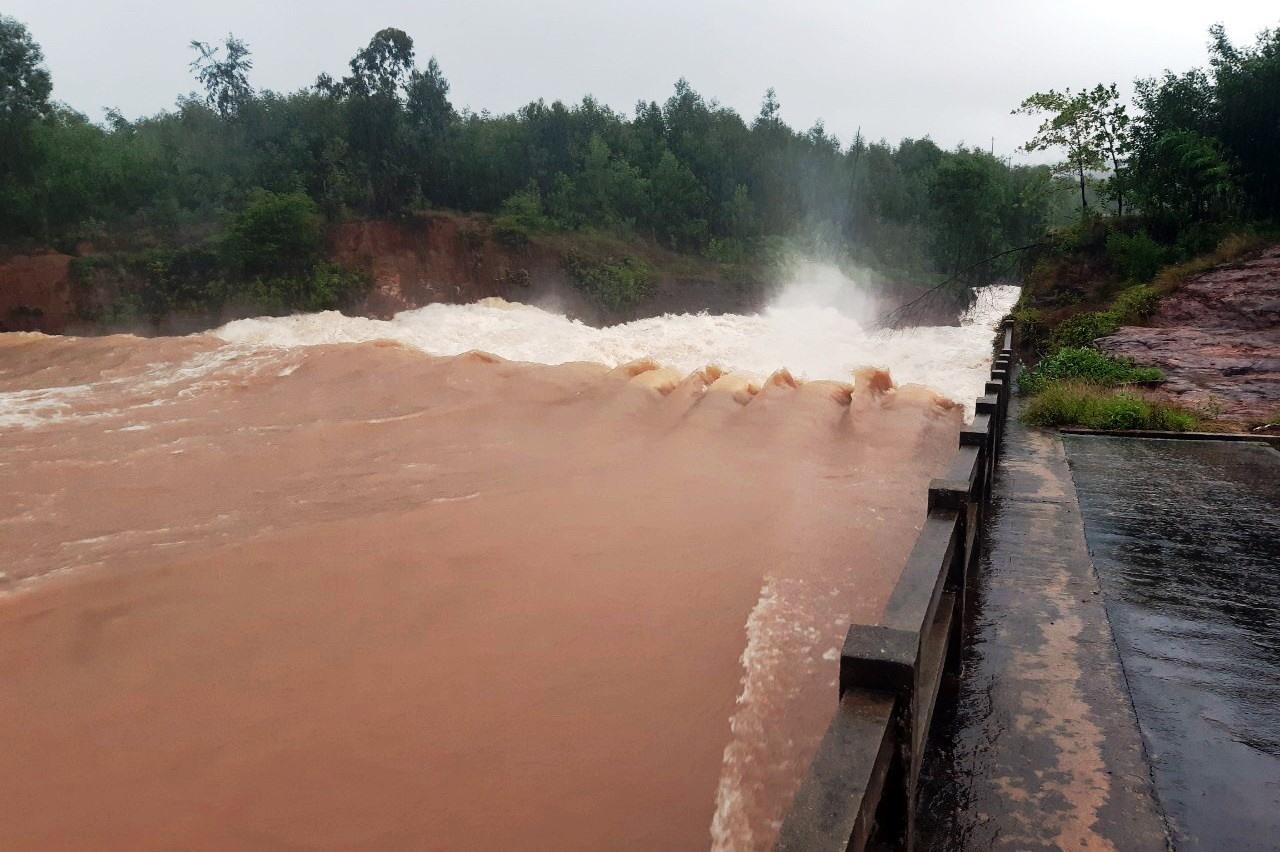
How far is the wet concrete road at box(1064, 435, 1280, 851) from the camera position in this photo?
318 cm

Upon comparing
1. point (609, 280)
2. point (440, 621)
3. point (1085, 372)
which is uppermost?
point (609, 280)

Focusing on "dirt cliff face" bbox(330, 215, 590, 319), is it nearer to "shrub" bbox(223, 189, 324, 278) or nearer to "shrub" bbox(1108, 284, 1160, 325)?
"shrub" bbox(223, 189, 324, 278)

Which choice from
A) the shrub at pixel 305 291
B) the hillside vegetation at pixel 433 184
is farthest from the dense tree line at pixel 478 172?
the shrub at pixel 305 291

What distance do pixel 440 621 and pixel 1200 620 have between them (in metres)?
4.87

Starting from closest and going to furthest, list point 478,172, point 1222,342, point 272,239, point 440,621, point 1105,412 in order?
point 440,621 → point 1105,412 → point 1222,342 → point 272,239 → point 478,172

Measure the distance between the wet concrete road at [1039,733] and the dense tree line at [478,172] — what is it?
88.4 ft

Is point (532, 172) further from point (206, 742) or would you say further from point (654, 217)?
point (206, 742)

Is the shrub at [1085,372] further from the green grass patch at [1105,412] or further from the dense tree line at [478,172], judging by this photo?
the dense tree line at [478,172]

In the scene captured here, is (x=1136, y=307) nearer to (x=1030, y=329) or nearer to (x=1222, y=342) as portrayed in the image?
(x=1030, y=329)

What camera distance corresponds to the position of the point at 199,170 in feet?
122

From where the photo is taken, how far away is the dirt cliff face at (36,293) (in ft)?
94.4

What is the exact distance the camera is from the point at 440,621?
20.4 feet

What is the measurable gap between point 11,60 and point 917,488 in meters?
36.9

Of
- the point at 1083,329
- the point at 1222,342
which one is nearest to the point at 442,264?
the point at 1083,329
